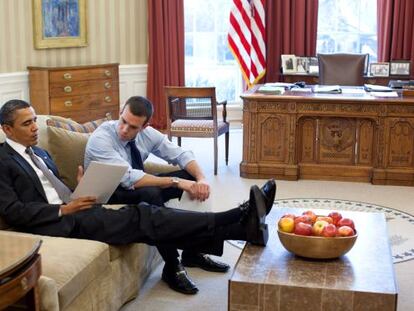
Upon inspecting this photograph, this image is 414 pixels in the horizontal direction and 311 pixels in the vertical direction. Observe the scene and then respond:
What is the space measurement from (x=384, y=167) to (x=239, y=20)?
318 centimetres

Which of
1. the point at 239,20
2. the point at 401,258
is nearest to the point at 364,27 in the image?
the point at 239,20

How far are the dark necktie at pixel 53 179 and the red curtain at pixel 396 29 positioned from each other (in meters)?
5.77

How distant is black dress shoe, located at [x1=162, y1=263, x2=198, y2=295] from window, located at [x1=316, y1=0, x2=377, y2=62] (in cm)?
587

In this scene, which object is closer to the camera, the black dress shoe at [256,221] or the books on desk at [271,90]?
the black dress shoe at [256,221]

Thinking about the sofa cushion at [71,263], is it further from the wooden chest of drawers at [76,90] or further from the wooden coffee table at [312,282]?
the wooden chest of drawers at [76,90]

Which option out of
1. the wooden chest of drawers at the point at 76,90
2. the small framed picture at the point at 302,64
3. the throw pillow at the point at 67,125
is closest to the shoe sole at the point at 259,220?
the throw pillow at the point at 67,125

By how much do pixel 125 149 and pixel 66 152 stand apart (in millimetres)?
343

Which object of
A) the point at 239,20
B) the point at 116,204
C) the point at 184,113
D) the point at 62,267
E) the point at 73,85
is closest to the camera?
the point at 62,267

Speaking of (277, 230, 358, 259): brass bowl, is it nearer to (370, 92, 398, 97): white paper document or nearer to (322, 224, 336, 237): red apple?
(322, 224, 336, 237): red apple

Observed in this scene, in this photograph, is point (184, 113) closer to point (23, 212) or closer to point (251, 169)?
point (251, 169)

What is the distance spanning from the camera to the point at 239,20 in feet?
27.3

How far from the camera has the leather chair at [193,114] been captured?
6.32m

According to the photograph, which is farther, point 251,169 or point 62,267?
point 251,169

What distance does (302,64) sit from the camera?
8.33 meters
